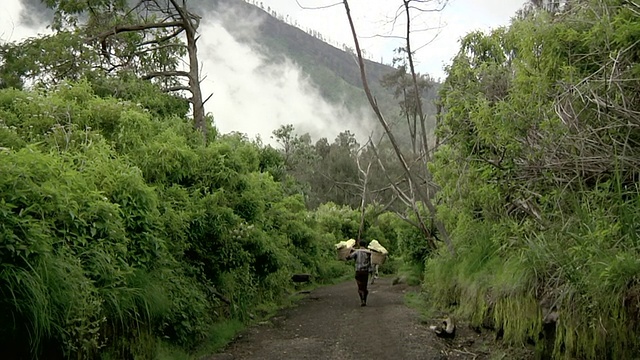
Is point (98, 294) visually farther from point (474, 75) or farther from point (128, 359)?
point (474, 75)

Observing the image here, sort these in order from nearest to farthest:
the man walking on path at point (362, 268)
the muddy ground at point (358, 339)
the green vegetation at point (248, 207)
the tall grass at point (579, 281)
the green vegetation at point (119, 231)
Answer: the green vegetation at point (119, 231), the tall grass at point (579, 281), the green vegetation at point (248, 207), the muddy ground at point (358, 339), the man walking on path at point (362, 268)

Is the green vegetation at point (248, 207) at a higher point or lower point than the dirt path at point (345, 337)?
higher

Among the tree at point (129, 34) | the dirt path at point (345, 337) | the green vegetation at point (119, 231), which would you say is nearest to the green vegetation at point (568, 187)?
the dirt path at point (345, 337)

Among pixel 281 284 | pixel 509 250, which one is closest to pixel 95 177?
pixel 509 250

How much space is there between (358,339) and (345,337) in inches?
15.6

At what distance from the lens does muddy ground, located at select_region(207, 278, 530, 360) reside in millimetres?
9172

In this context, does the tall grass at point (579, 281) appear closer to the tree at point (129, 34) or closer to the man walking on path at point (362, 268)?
the man walking on path at point (362, 268)

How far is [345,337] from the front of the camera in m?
10.9

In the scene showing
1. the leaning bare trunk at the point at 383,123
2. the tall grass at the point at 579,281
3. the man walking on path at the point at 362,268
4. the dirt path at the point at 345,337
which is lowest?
the dirt path at the point at 345,337

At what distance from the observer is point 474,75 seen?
12914mm

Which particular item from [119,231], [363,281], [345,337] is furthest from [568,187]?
[363,281]

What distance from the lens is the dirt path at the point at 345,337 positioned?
9281 mm

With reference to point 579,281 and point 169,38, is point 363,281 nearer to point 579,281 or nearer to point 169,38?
point 169,38

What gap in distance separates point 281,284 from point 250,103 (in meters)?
146
